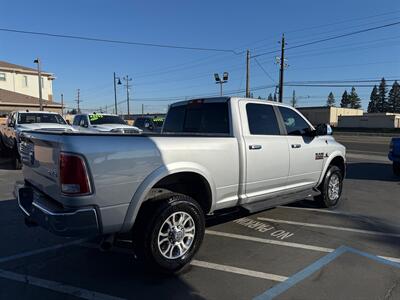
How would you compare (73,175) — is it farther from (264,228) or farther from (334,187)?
(334,187)

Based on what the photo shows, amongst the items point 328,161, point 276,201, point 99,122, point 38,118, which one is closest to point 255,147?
point 276,201

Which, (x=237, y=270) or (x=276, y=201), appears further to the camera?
(x=276, y=201)

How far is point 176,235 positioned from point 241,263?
90 centimetres

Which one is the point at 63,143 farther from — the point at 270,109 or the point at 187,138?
the point at 270,109

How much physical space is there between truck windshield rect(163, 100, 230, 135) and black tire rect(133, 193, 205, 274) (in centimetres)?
132

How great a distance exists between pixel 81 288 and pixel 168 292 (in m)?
0.88

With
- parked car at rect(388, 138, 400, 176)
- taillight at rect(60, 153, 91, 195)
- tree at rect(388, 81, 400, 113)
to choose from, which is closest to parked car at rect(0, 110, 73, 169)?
taillight at rect(60, 153, 91, 195)

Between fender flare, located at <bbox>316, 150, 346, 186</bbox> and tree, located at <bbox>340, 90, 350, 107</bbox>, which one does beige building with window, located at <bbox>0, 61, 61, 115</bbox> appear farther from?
tree, located at <bbox>340, 90, 350, 107</bbox>

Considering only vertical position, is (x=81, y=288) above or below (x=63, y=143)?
below

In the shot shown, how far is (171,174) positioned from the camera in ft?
13.1

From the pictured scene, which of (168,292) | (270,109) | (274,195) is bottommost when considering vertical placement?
(168,292)

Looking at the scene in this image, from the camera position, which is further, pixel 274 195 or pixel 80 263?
pixel 274 195

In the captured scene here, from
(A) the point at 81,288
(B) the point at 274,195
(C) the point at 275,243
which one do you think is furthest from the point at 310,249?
(A) the point at 81,288

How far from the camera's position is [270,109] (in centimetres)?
555
